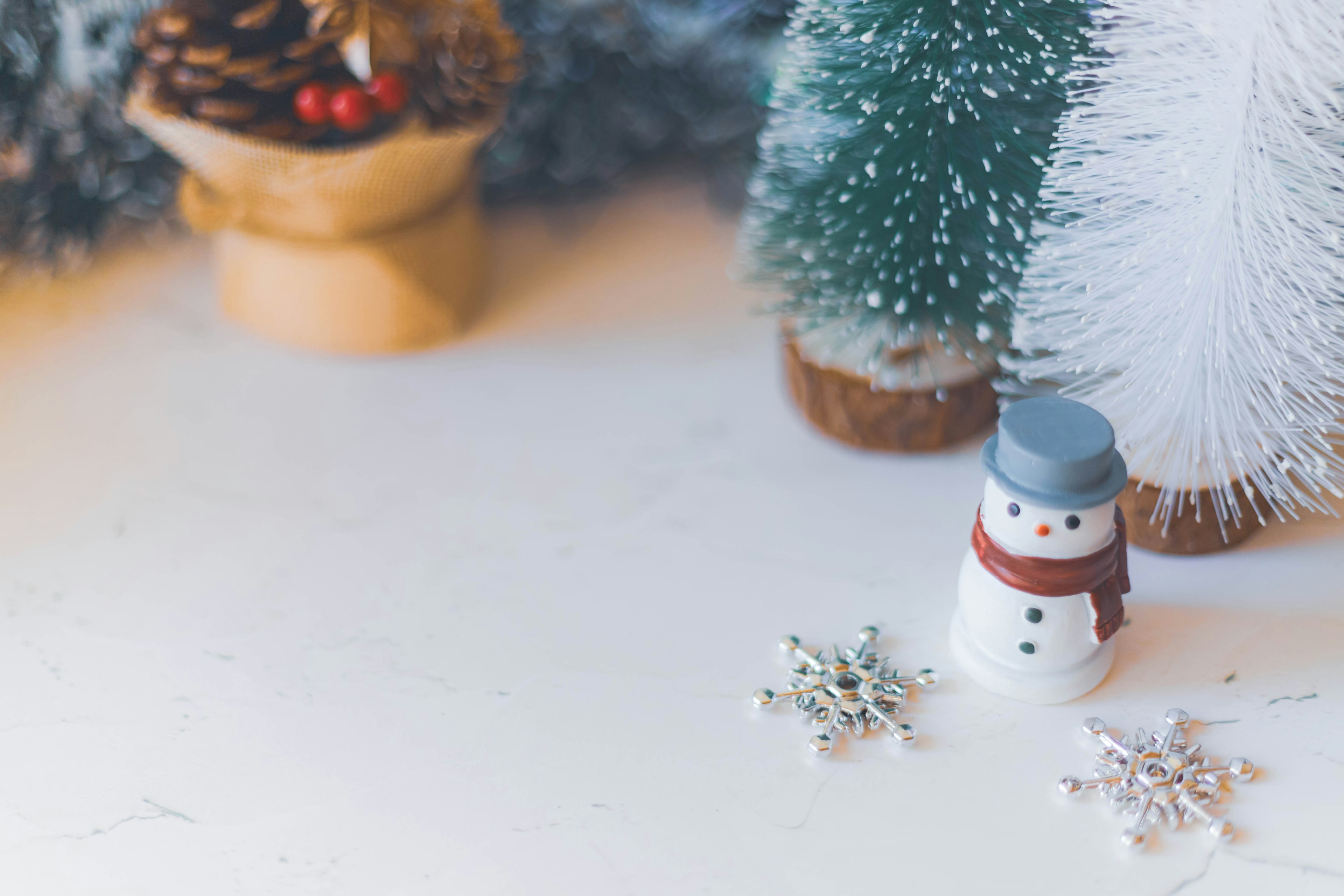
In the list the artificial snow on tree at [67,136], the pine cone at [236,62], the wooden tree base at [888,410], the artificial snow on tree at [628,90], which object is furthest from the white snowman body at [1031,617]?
the artificial snow on tree at [67,136]

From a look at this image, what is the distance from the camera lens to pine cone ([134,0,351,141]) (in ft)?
2.37

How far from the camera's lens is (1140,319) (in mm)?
593

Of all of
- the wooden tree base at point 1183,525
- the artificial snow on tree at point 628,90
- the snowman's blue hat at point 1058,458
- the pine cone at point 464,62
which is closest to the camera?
the snowman's blue hat at point 1058,458

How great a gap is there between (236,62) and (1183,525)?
655 millimetres

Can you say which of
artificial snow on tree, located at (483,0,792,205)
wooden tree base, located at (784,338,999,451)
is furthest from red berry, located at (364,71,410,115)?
wooden tree base, located at (784,338,999,451)

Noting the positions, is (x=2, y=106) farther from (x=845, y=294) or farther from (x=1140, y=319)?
(x=1140, y=319)

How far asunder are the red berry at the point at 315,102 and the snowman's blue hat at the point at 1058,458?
1.59 ft

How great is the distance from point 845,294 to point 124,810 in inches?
19.1

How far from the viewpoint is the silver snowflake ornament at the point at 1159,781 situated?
1.76 feet

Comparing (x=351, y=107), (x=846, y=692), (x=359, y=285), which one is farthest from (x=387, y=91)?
(x=846, y=692)

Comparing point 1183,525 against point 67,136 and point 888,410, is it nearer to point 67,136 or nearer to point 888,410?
point 888,410

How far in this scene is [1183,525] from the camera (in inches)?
25.9

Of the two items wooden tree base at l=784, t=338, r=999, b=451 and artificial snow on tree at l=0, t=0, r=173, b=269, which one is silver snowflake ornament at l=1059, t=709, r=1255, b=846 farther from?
artificial snow on tree at l=0, t=0, r=173, b=269

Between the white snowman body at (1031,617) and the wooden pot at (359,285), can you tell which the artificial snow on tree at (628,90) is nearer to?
the wooden pot at (359,285)
